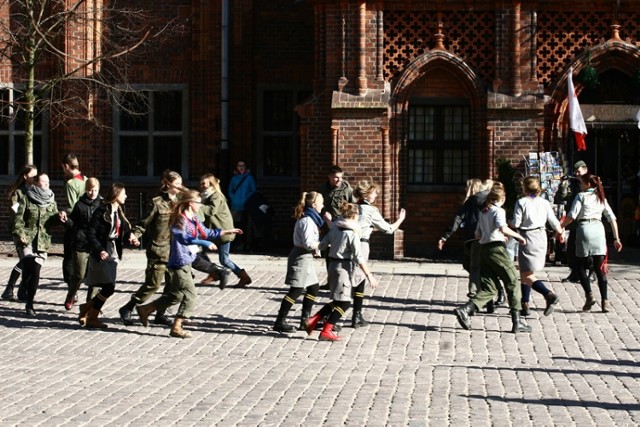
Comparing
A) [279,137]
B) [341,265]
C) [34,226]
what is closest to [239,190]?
[279,137]

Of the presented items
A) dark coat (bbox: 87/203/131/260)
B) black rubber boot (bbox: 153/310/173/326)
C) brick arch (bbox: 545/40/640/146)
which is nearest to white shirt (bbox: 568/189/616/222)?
black rubber boot (bbox: 153/310/173/326)

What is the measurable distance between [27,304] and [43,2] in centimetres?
899

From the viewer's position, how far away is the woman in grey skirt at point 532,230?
1725cm

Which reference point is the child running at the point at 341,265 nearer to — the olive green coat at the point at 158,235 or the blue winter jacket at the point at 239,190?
the olive green coat at the point at 158,235

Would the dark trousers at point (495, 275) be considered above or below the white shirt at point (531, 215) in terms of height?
below

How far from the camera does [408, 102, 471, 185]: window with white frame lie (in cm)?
2536

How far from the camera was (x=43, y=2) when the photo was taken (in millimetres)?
Result: 25047

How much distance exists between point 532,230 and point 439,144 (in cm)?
830

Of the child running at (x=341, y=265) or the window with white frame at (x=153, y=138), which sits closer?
the child running at (x=341, y=265)

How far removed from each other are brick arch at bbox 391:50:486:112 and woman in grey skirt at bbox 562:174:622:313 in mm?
6882

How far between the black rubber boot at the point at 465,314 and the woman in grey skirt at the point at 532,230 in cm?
102

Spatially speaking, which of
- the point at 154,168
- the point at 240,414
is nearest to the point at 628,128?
the point at 154,168

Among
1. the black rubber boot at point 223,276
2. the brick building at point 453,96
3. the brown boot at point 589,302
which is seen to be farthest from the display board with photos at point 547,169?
the black rubber boot at point 223,276

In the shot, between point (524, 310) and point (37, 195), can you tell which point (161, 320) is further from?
point (524, 310)
